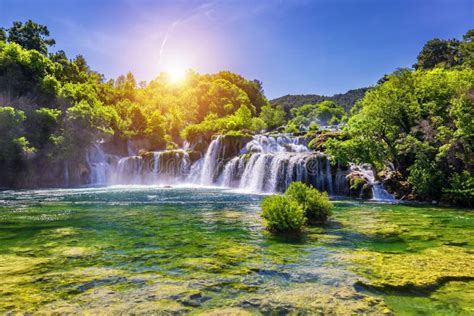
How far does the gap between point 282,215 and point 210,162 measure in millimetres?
31503

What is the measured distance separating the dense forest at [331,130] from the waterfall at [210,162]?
2.57 metres

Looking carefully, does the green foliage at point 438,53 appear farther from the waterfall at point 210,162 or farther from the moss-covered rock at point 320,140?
the waterfall at point 210,162

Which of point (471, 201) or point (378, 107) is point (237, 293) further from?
point (378, 107)

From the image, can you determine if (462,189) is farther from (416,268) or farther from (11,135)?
(11,135)

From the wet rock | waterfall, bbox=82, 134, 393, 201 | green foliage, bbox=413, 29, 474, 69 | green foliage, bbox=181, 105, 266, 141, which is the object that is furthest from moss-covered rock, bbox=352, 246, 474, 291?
green foliage, bbox=413, 29, 474, 69

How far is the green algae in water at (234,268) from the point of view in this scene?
5.08 metres

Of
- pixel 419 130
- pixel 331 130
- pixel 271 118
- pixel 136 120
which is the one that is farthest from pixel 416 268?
pixel 271 118

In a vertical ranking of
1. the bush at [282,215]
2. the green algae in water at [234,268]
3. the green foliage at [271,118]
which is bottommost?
the green algae in water at [234,268]

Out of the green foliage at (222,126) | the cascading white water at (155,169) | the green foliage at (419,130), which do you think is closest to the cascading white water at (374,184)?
the green foliage at (419,130)

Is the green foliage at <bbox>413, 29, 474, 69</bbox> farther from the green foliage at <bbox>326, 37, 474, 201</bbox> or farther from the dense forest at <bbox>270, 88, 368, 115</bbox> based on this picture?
the dense forest at <bbox>270, 88, 368, 115</bbox>

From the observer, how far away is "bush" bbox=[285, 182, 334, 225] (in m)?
12.4

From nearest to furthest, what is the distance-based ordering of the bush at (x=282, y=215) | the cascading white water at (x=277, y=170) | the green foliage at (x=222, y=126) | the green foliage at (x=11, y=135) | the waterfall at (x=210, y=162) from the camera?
the bush at (x=282, y=215) → the cascading white water at (x=277, y=170) → the green foliage at (x=11, y=135) → the waterfall at (x=210, y=162) → the green foliage at (x=222, y=126)

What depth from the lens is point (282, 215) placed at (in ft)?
35.0

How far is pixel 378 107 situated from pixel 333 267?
843 inches
